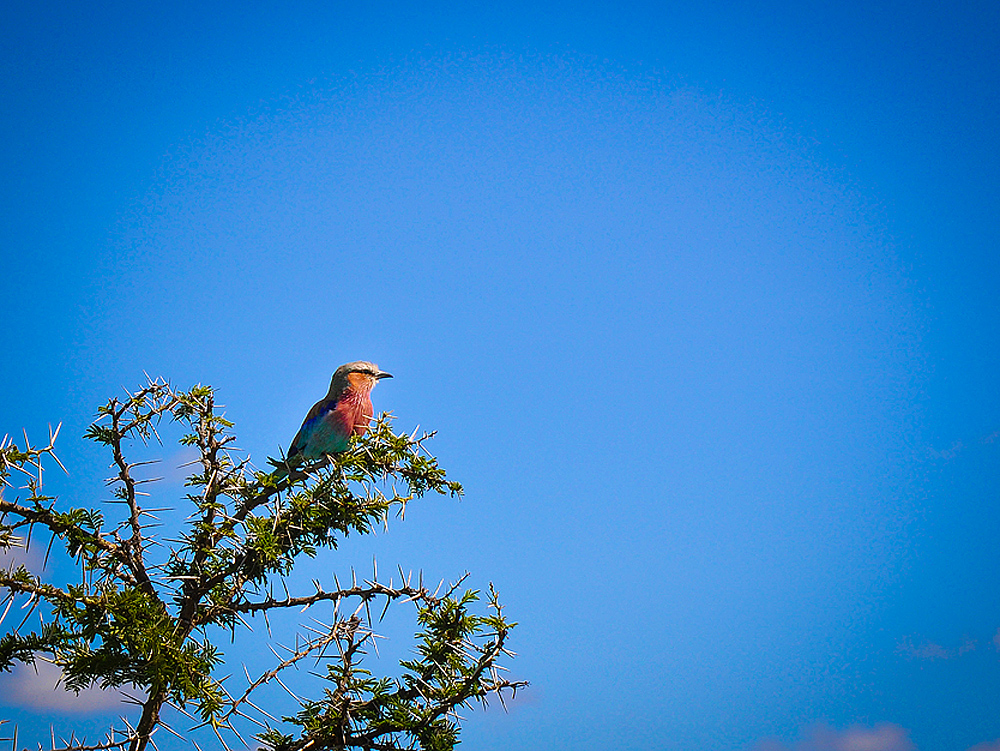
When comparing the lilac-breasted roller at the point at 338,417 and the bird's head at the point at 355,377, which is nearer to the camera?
the lilac-breasted roller at the point at 338,417

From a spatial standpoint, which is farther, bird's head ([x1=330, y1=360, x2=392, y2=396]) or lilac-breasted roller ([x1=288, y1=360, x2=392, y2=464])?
bird's head ([x1=330, y1=360, x2=392, y2=396])

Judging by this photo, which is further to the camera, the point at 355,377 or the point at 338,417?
the point at 355,377

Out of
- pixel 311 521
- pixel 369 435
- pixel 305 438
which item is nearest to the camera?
pixel 311 521

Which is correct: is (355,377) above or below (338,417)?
above

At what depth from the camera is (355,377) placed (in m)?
6.53

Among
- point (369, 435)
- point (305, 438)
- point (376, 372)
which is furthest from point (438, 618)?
point (376, 372)

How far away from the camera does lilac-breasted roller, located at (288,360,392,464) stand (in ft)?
19.8

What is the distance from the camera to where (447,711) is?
473 cm

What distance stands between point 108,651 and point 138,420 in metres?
1.61

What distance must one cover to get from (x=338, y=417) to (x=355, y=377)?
0.53 meters

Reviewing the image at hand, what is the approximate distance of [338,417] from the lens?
6.12 m

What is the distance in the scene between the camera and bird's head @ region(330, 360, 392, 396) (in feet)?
21.1

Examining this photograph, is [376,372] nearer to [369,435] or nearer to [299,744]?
[369,435]

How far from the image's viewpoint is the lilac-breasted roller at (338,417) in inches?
238
